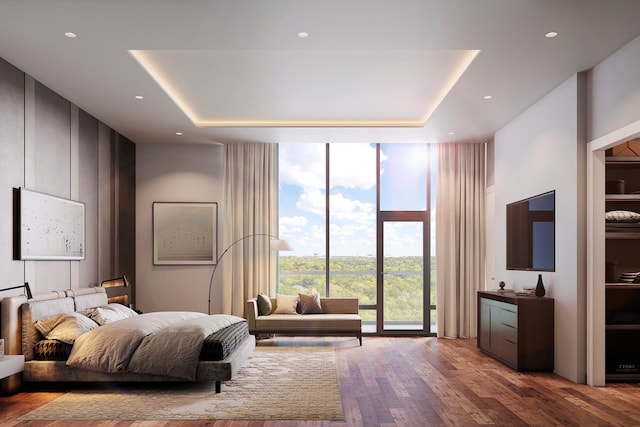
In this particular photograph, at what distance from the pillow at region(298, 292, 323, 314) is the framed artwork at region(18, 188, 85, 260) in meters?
2.93

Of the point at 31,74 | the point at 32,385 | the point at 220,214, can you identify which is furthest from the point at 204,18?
the point at 220,214

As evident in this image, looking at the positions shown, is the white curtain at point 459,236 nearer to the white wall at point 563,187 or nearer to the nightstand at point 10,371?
the white wall at point 563,187

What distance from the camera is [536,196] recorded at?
601 cm

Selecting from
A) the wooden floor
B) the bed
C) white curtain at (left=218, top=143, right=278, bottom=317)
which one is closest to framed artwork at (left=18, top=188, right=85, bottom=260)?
the bed

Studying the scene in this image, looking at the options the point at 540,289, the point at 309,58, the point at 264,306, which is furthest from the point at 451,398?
the point at 264,306

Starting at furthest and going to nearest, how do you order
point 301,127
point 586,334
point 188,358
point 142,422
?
point 301,127 < point 586,334 < point 188,358 < point 142,422

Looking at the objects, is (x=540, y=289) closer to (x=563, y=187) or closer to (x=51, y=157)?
(x=563, y=187)

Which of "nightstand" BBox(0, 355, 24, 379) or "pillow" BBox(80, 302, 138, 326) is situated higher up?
"pillow" BBox(80, 302, 138, 326)

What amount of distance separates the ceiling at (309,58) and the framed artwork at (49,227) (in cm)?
113

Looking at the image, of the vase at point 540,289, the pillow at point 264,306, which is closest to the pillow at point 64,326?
the pillow at point 264,306

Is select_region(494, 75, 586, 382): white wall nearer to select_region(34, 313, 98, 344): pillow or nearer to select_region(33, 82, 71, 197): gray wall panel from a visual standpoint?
select_region(34, 313, 98, 344): pillow

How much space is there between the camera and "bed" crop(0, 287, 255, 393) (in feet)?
15.0

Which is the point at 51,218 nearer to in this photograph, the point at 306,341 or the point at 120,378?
the point at 120,378

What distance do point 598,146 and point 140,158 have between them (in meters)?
6.08
